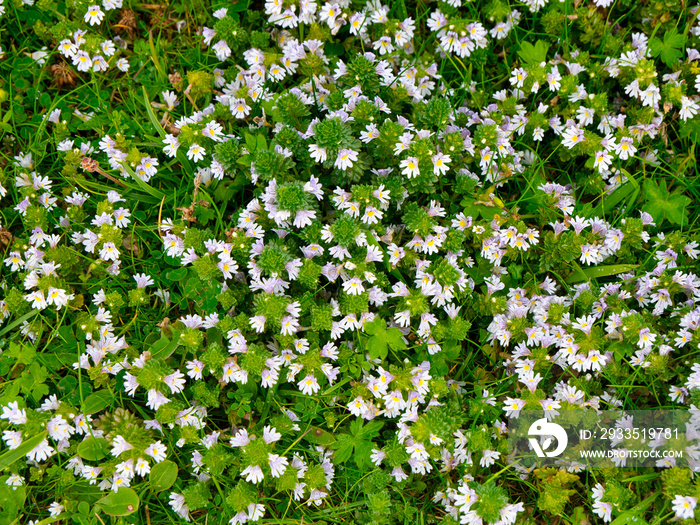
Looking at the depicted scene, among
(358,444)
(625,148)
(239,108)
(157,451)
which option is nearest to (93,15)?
(239,108)

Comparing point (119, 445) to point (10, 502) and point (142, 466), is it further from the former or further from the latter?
point (10, 502)

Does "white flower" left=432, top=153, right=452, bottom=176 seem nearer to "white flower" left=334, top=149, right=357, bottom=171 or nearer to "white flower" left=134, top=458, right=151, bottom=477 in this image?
"white flower" left=334, top=149, right=357, bottom=171

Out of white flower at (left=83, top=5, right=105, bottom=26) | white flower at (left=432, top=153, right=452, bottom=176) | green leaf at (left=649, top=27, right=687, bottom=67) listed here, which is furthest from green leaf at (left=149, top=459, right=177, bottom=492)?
green leaf at (left=649, top=27, right=687, bottom=67)

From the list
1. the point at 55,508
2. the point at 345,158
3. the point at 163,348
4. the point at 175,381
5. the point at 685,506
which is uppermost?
the point at 345,158

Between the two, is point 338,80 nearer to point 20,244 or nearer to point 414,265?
point 414,265

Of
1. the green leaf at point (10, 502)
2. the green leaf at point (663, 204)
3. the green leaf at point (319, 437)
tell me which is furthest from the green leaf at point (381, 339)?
the green leaf at point (10, 502)

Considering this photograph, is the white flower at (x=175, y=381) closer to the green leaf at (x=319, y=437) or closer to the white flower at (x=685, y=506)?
the green leaf at (x=319, y=437)

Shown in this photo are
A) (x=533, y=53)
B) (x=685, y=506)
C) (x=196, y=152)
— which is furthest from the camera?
(x=533, y=53)
